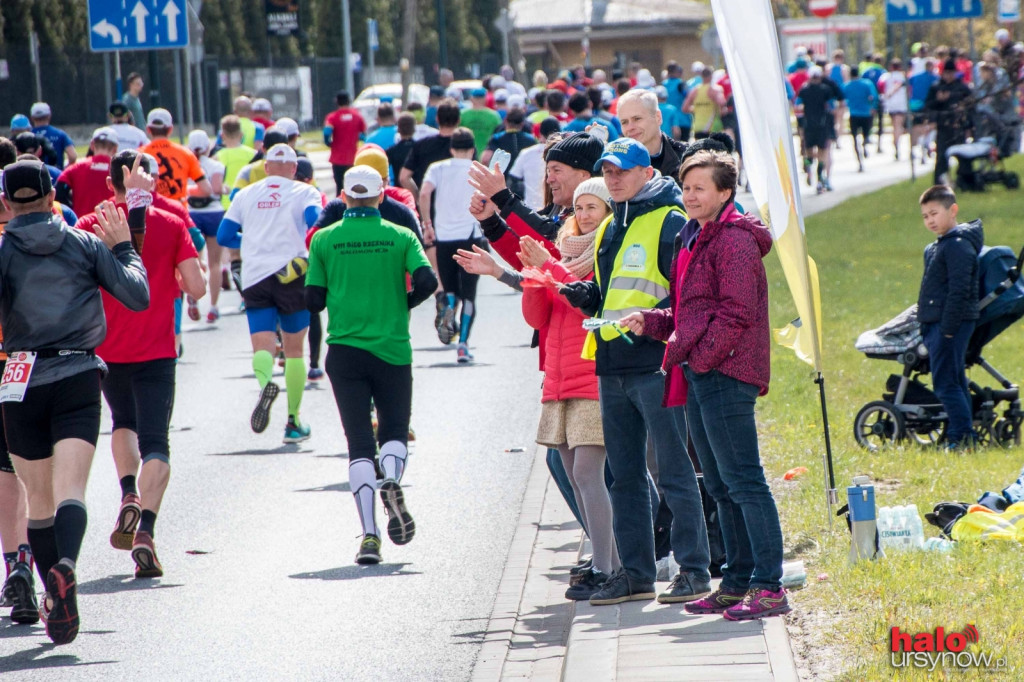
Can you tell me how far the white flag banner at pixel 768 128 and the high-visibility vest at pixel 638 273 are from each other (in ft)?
1.52

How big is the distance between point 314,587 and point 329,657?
112 cm

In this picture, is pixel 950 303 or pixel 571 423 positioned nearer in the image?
pixel 571 423

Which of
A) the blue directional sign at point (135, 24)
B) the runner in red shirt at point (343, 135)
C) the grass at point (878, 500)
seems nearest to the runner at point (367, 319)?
the grass at point (878, 500)

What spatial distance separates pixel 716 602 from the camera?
20.6 feet

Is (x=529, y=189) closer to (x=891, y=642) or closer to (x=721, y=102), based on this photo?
(x=891, y=642)

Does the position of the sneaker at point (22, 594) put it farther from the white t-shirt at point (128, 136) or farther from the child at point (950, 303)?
the white t-shirt at point (128, 136)

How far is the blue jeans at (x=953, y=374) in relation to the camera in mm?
9094

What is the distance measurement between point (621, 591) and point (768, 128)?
2.06 metres

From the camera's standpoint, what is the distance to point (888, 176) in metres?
30.5

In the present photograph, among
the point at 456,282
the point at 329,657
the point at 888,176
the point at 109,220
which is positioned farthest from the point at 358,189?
the point at 888,176

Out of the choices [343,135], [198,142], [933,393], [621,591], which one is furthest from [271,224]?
[343,135]

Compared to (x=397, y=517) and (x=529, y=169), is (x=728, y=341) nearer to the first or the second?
(x=397, y=517)

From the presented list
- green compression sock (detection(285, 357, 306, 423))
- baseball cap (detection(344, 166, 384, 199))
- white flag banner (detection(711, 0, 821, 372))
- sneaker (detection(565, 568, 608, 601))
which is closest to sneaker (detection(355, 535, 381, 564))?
sneaker (detection(565, 568, 608, 601))

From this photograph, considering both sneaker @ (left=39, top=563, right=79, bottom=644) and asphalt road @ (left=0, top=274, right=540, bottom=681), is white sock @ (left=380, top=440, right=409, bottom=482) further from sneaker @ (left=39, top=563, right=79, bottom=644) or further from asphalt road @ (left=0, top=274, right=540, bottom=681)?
sneaker @ (left=39, top=563, right=79, bottom=644)
